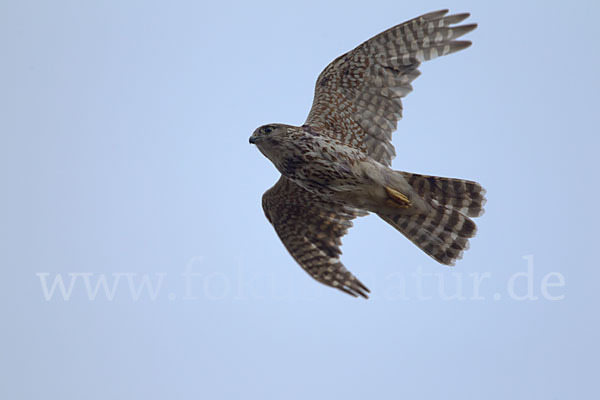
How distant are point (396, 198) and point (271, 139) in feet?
5.24

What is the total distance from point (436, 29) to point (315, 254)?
310cm

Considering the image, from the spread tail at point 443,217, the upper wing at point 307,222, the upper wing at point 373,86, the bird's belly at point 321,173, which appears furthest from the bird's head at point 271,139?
the spread tail at point 443,217

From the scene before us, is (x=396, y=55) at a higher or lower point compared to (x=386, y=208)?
higher

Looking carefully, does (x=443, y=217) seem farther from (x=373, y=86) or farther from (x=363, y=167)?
(x=373, y=86)

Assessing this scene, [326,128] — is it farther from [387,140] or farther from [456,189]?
[456,189]

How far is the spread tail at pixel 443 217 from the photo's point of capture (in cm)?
975

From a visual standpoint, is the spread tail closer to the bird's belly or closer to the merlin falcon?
the merlin falcon

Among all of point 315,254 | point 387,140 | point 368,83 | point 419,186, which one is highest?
point 368,83

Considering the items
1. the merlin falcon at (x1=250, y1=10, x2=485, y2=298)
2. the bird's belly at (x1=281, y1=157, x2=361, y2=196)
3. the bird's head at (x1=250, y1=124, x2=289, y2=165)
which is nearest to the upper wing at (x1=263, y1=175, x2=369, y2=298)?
the merlin falcon at (x1=250, y1=10, x2=485, y2=298)

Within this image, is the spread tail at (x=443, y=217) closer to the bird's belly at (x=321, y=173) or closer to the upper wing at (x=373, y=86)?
the upper wing at (x=373, y=86)

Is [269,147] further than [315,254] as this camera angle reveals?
No

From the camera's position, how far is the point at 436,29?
31.8ft

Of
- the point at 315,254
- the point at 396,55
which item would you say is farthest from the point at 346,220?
the point at 396,55

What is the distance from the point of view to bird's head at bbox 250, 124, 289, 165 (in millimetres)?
9211
